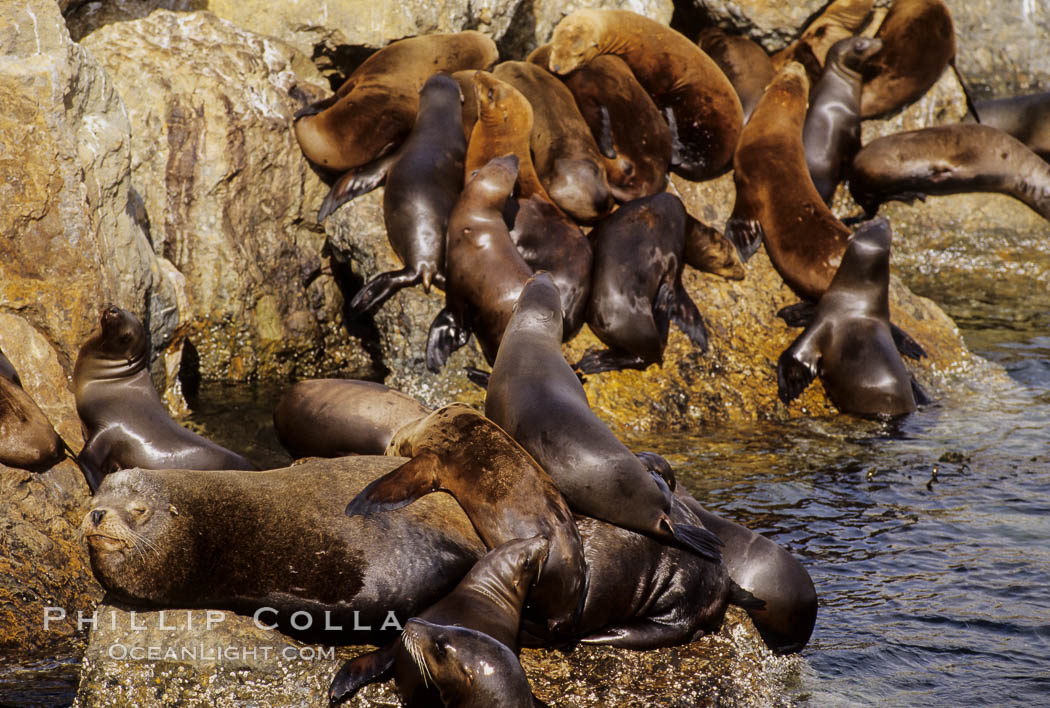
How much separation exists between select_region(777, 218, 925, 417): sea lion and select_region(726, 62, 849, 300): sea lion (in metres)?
0.30

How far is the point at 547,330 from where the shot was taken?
6051mm

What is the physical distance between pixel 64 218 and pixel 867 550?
4939 mm

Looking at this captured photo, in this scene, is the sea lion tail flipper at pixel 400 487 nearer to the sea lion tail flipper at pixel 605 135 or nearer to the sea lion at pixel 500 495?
the sea lion at pixel 500 495

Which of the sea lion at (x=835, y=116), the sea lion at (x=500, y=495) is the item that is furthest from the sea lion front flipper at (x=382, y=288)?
the sea lion at (x=835, y=116)

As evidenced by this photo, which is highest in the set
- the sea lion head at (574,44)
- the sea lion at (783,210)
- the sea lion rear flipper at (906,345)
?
the sea lion head at (574,44)

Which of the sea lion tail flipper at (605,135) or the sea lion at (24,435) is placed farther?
the sea lion tail flipper at (605,135)

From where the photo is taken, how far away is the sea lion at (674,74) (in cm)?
987

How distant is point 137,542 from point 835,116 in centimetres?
896

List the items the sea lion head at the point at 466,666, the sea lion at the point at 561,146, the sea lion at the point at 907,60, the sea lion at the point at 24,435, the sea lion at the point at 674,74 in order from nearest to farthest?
the sea lion head at the point at 466,666 < the sea lion at the point at 24,435 < the sea lion at the point at 561,146 < the sea lion at the point at 674,74 < the sea lion at the point at 907,60

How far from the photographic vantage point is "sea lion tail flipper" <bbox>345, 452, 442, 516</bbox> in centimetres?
440

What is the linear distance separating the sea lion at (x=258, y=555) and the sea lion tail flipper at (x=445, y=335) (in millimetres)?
3490

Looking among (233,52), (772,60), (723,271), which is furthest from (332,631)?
(772,60)

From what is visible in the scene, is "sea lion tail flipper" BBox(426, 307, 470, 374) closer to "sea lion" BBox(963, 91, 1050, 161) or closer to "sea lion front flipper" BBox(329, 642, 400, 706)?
"sea lion front flipper" BBox(329, 642, 400, 706)

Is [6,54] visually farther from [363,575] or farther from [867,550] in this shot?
[867,550]
